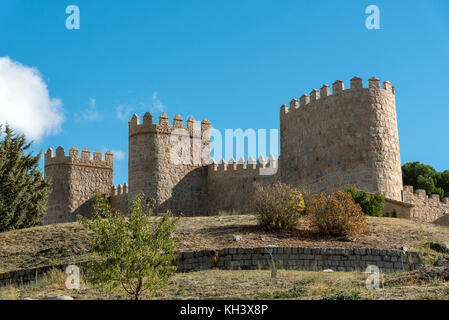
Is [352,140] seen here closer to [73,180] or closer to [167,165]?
[167,165]

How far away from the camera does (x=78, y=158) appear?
113 feet

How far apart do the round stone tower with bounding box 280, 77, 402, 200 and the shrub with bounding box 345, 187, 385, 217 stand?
808mm

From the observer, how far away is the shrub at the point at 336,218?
17250mm

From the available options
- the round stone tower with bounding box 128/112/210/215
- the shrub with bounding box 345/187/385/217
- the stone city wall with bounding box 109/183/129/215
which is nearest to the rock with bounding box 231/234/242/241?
the shrub with bounding box 345/187/385/217

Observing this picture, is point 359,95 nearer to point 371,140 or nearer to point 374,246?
point 371,140

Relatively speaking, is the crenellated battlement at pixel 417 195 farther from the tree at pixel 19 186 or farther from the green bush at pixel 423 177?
the tree at pixel 19 186

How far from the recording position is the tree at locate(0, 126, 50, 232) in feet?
77.6

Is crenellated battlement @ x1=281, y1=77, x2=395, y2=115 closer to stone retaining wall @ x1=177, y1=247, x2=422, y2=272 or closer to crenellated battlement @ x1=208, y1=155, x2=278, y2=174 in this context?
crenellated battlement @ x1=208, y1=155, x2=278, y2=174

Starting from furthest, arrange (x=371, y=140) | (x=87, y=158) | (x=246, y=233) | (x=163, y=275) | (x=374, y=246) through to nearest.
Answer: (x=87, y=158), (x=371, y=140), (x=246, y=233), (x=374, y=246), (x=163, y=275)

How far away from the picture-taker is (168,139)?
28891 millimetres

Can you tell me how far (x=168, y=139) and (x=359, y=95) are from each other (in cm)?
962

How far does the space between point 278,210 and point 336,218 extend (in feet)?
5.66

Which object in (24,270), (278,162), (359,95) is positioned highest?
(359,95)
